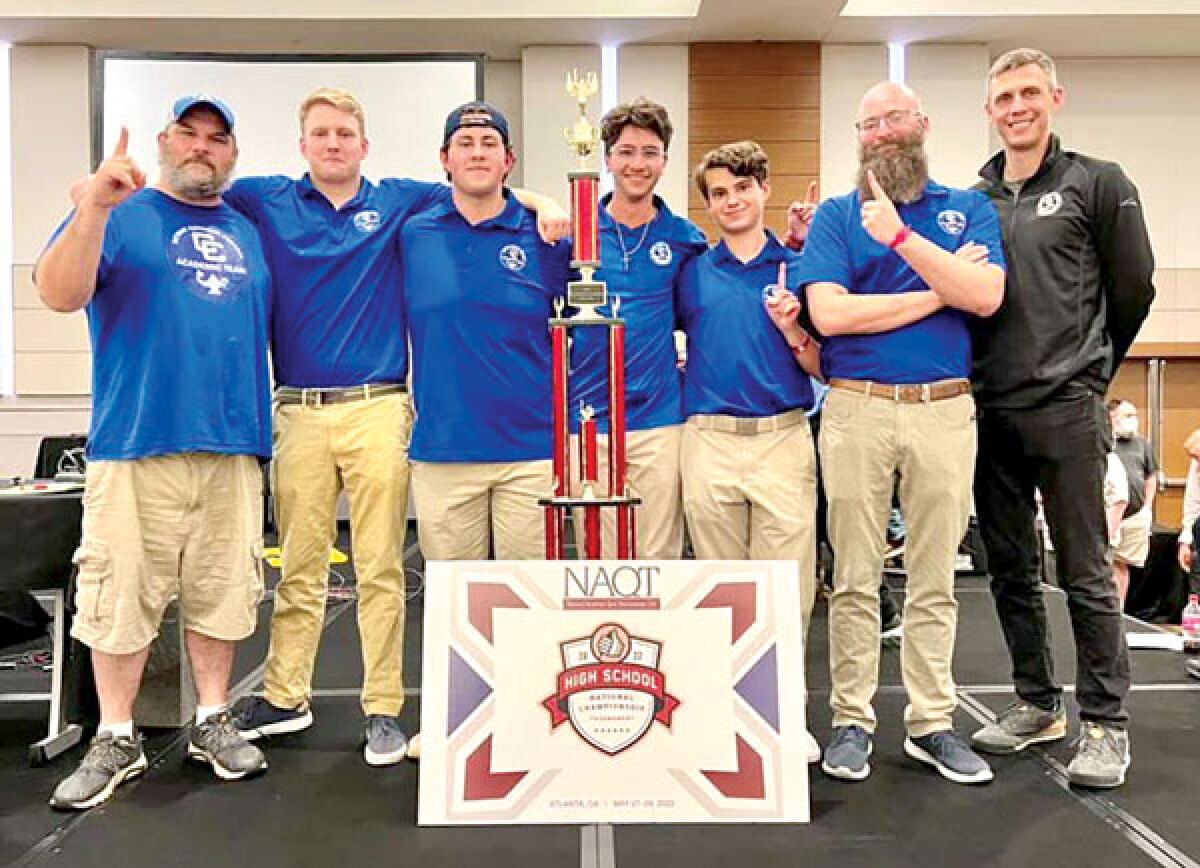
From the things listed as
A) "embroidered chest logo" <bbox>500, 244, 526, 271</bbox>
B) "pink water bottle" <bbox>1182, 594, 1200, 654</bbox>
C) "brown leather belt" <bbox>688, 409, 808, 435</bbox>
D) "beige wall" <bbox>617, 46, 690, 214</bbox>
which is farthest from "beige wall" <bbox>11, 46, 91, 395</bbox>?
"pink water bottle" <bbox>1182, 594, 1200, 654</bbox>

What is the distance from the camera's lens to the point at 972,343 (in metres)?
2.70

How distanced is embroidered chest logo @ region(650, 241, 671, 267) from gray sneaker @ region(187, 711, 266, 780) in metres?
1.65

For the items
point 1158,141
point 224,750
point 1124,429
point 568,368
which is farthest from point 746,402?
point 1158,141

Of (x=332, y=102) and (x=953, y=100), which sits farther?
(x=953, y=100)

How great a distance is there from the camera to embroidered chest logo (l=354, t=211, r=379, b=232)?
2.74m

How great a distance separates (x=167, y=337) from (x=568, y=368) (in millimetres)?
973

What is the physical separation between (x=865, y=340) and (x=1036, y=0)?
20.5 feet

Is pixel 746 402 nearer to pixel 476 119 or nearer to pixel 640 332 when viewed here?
pixel 640 332

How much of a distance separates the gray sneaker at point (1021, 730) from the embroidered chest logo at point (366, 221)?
214 cm

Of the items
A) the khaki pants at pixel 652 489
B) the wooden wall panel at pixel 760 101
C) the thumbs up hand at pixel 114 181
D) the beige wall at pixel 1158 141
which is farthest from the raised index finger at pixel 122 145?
the beige wall at pixel 1158 141

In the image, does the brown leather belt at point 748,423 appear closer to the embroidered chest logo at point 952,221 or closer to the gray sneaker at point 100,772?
the embroidered chest logo at point 952,221

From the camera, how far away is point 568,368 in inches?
97.3

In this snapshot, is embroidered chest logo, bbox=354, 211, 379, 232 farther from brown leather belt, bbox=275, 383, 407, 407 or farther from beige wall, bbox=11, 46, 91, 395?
beige wall, bbox=11, 46, 91, 395

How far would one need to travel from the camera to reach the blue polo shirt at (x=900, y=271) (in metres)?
2.51
